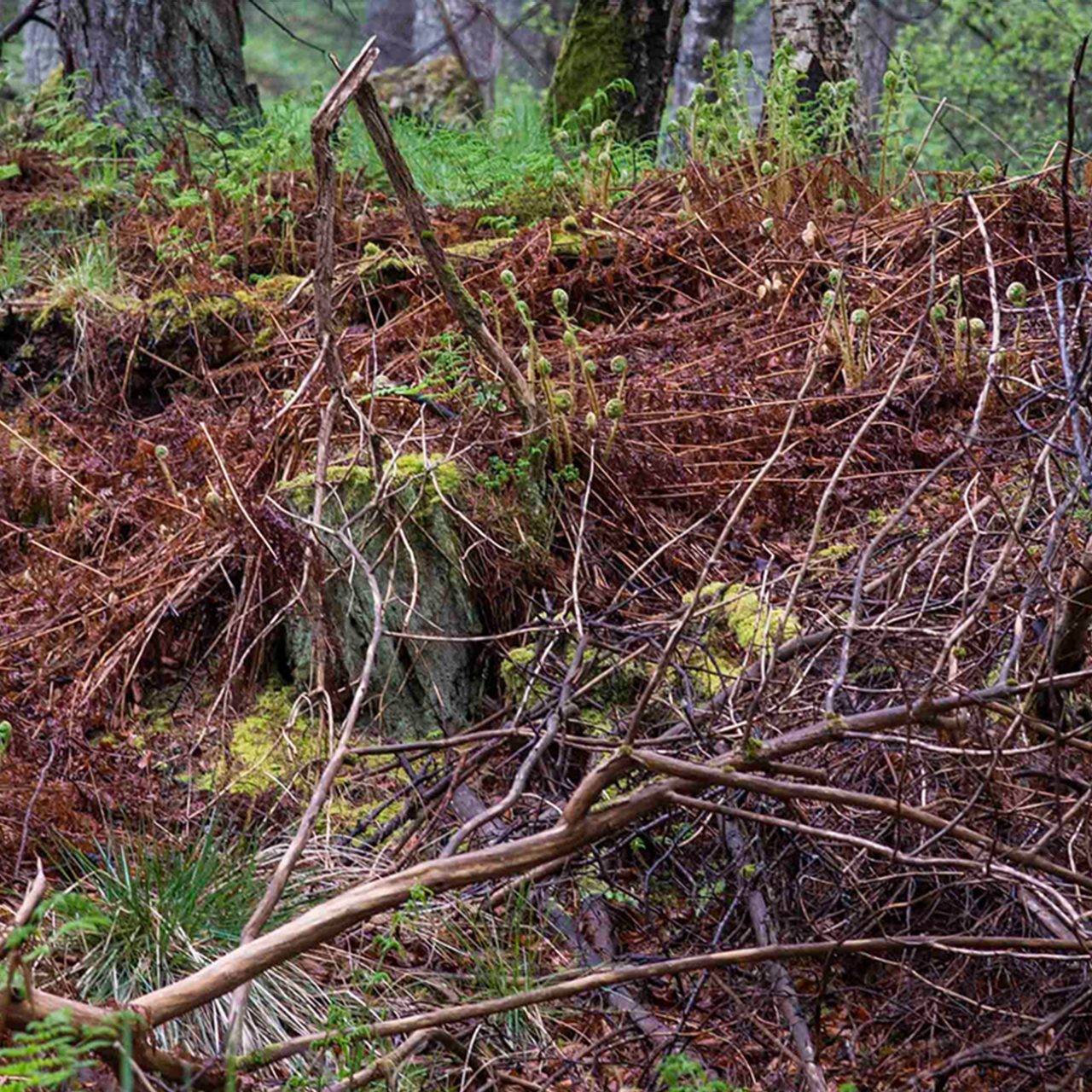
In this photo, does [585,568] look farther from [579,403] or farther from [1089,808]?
[1089,808]

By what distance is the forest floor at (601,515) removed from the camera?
3086 mm

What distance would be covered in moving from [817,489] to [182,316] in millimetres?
2944

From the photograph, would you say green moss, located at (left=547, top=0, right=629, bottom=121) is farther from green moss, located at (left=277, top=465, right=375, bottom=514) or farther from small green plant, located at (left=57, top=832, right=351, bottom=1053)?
small green plant, located at (left=57, top=832, right=351, bottom=1053)

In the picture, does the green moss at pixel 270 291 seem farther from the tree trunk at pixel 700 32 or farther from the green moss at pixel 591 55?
the tree trunk at pixel 700 32

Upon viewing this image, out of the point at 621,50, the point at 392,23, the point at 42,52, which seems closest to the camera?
the point at 621,50

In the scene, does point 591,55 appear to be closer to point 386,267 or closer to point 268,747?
point 386,267

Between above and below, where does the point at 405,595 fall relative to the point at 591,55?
below

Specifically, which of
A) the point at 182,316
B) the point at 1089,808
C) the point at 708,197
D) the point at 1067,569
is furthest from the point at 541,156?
the point at 1089,808

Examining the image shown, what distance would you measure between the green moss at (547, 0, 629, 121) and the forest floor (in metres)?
1.87

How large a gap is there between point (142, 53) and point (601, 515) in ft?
16.0

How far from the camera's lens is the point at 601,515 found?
4473 mm

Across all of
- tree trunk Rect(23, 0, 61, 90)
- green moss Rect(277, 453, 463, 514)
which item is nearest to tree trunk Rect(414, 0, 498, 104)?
tree trunk Rect(23, 0, 61, 90)

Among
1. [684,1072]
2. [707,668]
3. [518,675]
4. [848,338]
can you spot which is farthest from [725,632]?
[684,1072]

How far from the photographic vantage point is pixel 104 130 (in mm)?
7230
